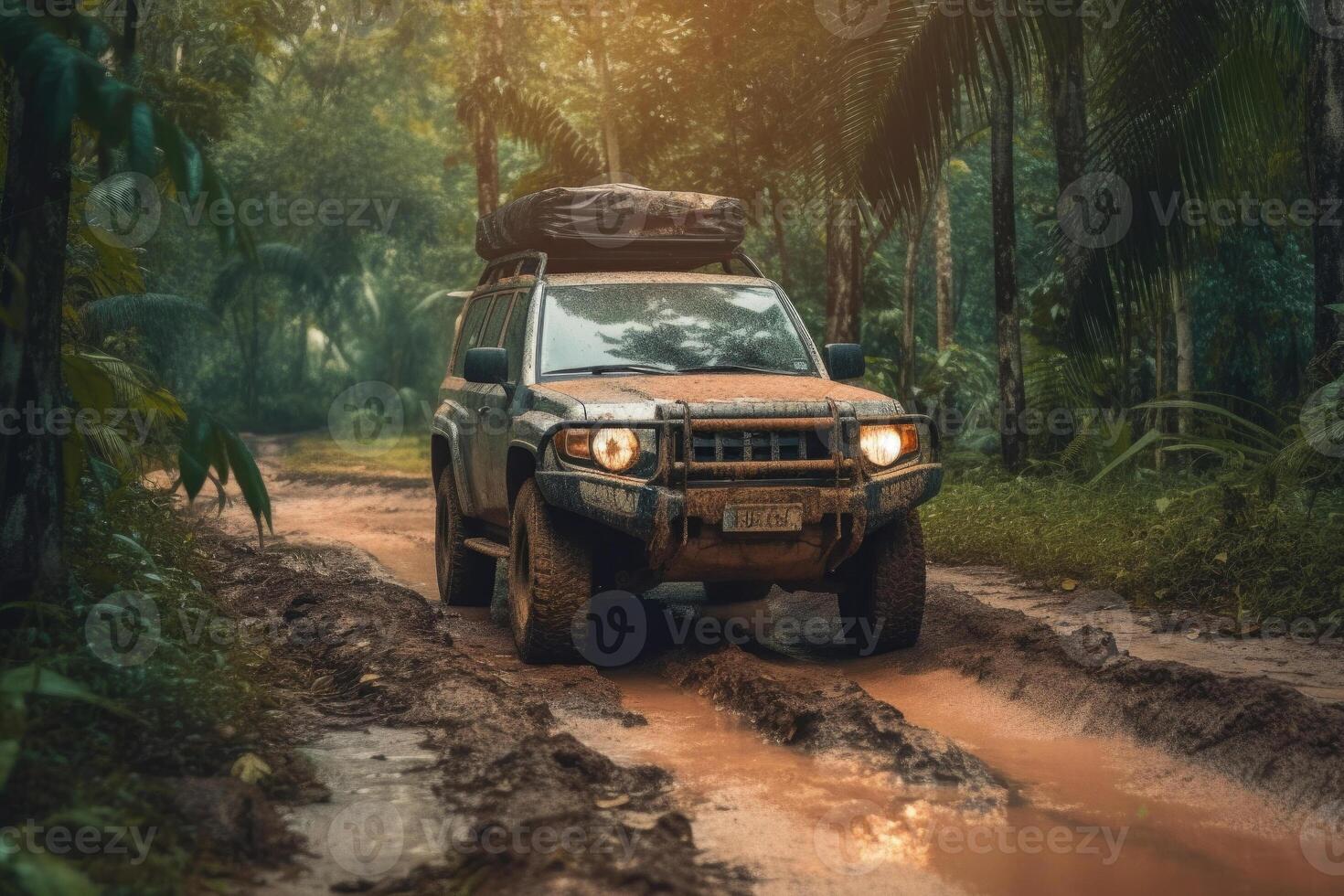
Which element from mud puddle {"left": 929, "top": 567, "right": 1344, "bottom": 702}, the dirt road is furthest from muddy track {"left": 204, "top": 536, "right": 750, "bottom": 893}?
mud puddle {"left": 929, "top": 567, "right": 1344, "bottom": 702}

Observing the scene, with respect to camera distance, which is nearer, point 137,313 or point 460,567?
point 460,567

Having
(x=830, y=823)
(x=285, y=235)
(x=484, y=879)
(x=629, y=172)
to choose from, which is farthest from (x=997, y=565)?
(x=285, y=235)

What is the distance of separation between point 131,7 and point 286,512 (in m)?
12.3

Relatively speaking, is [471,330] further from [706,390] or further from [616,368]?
[706,390]

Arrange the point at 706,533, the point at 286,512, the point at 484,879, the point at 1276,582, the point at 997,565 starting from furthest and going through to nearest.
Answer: the point at 286,512
the point at 997,565
the point at 1276,582
the point at 706,533
the point at 484,879

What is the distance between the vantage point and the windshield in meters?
7.87

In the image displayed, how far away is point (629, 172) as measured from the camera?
78.8 feet

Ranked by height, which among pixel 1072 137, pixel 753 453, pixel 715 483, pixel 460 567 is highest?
pixel 1072 137

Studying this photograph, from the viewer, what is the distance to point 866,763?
5.22 m

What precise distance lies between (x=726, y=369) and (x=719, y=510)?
137cm

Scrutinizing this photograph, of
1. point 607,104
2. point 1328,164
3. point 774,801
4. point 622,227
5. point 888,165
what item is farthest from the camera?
point 607,104

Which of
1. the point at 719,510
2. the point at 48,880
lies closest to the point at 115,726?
the point at 48,880

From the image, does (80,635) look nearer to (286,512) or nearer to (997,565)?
(997,565)

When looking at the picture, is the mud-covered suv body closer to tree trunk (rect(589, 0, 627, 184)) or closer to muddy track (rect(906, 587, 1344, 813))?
muddy track (rect(906, 587, 1344, 813))
